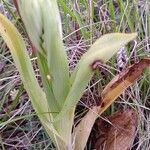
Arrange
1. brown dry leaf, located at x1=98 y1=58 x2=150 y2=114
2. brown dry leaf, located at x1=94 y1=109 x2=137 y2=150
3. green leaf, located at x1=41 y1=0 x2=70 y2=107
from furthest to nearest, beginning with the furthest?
brown dry leaf, located at x1=94 y1=109 x2=137 y2=150 → brown dry leaf, located at x1=98 y1=58 x2=150 y2=114 → green leaf, located at x1=41 y1=0 x2=70 y2=107

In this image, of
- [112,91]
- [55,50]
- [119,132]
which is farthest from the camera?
[119,132]

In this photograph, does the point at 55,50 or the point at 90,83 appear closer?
the point at 55,50

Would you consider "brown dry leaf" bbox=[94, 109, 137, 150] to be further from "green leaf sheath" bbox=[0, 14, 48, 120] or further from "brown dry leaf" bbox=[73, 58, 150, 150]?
"green leaf sheath" bbox=[0, 14, 48, 120]

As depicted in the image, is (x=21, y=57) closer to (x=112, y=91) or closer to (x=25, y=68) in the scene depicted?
(x=25, y=68)

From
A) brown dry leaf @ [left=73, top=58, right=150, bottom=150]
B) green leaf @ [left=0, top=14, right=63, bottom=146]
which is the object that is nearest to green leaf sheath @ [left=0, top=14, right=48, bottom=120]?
green leaf @ [left=0, top=14, right=63, bottom=146]

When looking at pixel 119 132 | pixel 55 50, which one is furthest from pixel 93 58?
pixel 119 132

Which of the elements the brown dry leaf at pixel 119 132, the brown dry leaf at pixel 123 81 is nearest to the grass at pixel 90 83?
the brown dry leaf at pixel 119 132

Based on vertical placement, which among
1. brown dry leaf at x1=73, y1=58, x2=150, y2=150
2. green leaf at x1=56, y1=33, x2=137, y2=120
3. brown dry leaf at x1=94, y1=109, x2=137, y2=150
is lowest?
brown dry leaf at x1=94, y1=109, x2=137, y2=150

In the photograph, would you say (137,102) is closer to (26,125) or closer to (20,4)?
(26,125)
